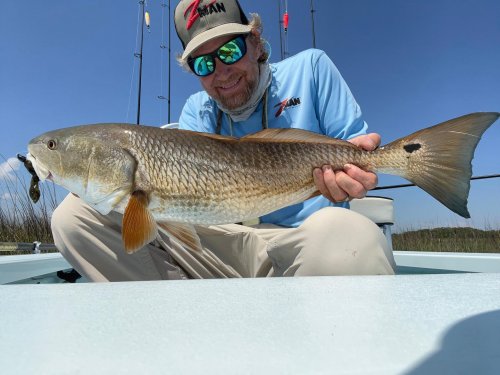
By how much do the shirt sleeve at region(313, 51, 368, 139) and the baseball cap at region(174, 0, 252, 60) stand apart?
0.70 meters

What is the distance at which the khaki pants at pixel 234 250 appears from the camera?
220cm

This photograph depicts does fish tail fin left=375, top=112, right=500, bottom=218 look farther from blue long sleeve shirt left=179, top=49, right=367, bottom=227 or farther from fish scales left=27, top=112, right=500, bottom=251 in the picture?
blue long sleeve shirt left=179, top=49, right=367, bottom=227

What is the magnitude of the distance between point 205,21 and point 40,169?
1.70 meters

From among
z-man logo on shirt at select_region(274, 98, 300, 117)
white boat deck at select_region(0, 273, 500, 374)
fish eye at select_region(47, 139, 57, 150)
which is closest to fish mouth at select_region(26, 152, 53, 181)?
Answer: fish eye at select_region(47, 139, 57, 150)

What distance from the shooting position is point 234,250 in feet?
9.14

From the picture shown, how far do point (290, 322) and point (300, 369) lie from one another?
243mm

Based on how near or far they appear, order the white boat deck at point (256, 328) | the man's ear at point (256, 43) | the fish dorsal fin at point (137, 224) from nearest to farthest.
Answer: the white boat deck at point (256, 328)
the fish dorsal fin at point (137, 224)
the man's ear at point (256, 43)

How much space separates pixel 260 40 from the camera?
135 inches

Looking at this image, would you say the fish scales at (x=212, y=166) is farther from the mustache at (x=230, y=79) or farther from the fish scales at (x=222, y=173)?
the mustache at (x=230, y=79)

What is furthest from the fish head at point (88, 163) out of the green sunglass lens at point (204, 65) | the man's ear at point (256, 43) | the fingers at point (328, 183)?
the man's ear at point (256, 43)

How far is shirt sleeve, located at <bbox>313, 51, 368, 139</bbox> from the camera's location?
301cm

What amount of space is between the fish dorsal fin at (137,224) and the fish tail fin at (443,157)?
125 centimetres

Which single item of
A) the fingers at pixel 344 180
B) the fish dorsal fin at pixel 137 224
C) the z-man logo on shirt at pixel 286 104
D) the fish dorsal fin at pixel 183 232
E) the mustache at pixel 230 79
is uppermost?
the mustache at pixel 230 79

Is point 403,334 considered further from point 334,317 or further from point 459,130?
point 459,130
